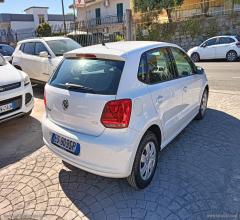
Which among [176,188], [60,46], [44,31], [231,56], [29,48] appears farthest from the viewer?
[44,31]

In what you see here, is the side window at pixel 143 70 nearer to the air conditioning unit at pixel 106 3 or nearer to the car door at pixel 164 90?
the car door at pixel 164 90

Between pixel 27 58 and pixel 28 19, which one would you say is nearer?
pixel 27 58

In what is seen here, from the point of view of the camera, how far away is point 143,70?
133 inches

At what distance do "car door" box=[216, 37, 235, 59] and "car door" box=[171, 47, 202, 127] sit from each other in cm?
1129

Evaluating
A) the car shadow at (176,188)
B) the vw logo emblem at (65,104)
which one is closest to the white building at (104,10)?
the car shadow at (176,188)

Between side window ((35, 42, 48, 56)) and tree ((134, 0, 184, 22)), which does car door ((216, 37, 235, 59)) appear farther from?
side window ((35, 42, 48, 56))

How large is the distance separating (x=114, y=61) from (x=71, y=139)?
1.01 metres

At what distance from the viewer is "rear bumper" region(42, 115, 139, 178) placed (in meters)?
2.92

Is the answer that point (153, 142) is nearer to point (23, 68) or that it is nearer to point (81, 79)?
point (81, 79)

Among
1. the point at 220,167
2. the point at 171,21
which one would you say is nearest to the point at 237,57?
the point at 171,21

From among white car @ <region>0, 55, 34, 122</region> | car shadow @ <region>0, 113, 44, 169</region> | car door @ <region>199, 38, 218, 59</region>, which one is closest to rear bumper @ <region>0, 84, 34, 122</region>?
white car @ <region>0, 55, 34, 122</region>

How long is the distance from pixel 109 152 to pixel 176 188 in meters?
1.02

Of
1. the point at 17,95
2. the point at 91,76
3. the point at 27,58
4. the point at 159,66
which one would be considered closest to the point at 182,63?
the point at 159,66

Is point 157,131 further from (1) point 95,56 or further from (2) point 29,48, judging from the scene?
(2) point 29,48
